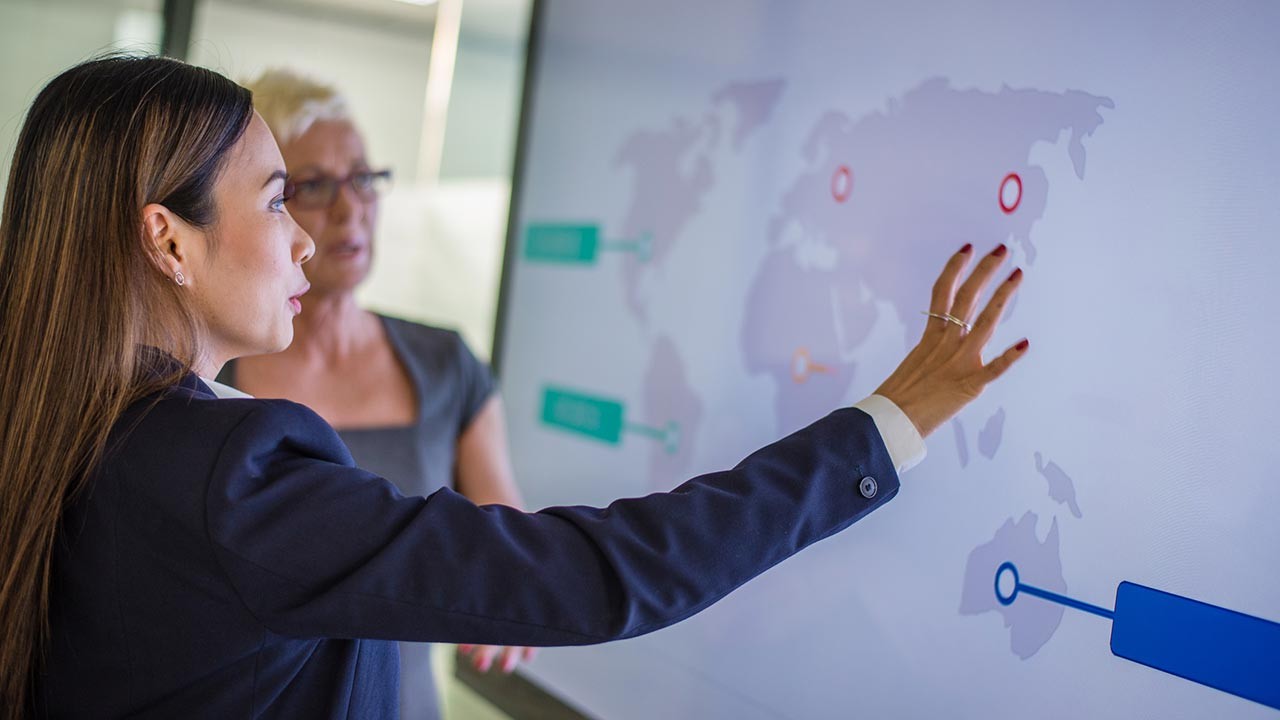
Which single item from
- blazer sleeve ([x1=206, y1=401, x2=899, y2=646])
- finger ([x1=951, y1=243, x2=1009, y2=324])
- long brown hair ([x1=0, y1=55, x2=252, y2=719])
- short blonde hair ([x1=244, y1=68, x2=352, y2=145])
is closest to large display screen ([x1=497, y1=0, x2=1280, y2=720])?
finger ([x1=951, y1=243, x2=1009, y2=324])

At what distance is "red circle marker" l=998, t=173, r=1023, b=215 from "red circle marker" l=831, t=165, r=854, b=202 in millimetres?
257

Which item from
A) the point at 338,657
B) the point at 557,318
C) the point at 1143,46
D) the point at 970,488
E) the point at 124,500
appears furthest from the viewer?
the point at 557,318

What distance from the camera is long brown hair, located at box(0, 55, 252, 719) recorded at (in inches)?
39.7

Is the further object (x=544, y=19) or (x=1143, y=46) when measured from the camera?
(x=544, y=19)

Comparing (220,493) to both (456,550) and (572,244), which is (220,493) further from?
(572,244)

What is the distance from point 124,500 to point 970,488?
985mm

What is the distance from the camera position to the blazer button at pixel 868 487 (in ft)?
3.33

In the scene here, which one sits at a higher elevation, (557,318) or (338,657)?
(557,318)

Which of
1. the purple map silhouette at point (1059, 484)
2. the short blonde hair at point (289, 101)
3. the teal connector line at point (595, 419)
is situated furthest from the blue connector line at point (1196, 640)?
the short blonde hair at point (289, 101)

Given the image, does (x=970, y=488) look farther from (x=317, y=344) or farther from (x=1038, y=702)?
(x=317, y=344)

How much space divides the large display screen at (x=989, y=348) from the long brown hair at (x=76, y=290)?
893mm

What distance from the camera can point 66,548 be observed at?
1008mm

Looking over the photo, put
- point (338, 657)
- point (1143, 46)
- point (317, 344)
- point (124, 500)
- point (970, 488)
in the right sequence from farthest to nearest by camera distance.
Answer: point (317, 344), point (970, 488), point (1143, 46), point (338, 657), point (124, 500)

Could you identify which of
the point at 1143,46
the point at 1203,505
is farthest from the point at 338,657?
the point at 1143,46
